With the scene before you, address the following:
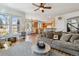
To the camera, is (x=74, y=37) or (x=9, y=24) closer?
(x=74, y=37)

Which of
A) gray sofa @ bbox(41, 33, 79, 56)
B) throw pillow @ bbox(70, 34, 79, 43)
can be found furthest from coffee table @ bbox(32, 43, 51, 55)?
throw pillow @ bbox(70, 34, 79, 43)

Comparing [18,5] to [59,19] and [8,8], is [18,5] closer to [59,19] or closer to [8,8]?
[8,8]

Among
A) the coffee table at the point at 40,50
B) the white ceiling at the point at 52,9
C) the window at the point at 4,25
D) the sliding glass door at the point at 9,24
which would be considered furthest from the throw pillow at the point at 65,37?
the window at the point at 4,25

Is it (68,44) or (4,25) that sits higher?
(4,25)

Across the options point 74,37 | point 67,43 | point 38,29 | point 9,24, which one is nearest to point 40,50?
point 38,29

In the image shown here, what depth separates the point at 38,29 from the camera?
2385mm

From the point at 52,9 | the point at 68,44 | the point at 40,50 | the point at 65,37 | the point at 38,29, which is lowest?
the point at 40,50

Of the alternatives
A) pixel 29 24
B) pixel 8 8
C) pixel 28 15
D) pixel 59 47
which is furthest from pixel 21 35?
A: pixel 59 47

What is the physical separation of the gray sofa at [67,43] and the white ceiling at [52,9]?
51 centimetres

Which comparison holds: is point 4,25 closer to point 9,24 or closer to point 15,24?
point 9,24

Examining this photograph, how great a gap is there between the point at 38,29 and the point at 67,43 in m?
0.68

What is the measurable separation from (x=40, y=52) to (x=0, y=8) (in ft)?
4.10

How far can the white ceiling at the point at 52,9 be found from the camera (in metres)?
2.28

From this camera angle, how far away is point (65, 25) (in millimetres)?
2402
